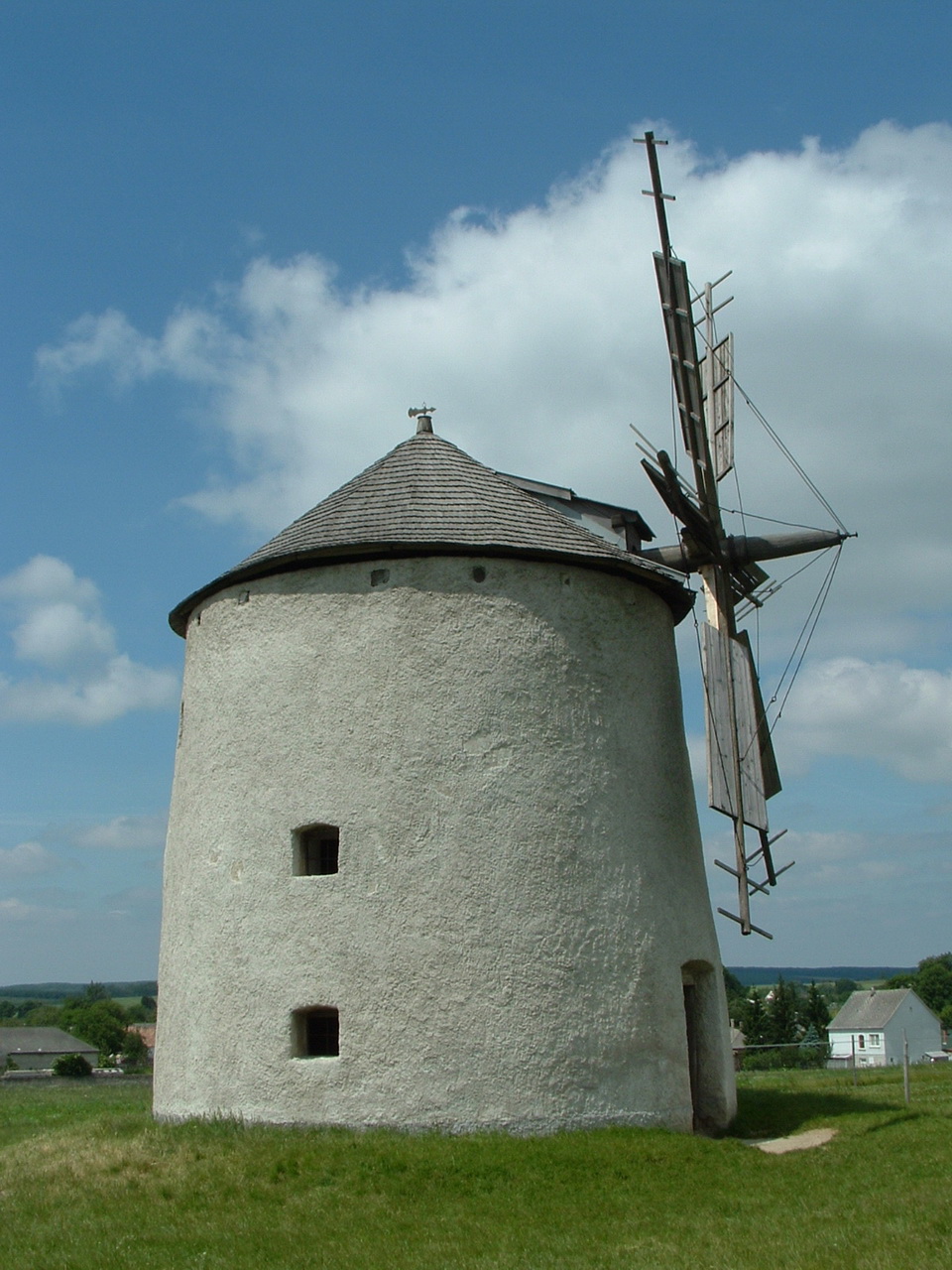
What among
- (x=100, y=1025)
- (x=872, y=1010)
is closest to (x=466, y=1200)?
(x=872, y=1010)

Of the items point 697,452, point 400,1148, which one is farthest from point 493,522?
point 400,1148

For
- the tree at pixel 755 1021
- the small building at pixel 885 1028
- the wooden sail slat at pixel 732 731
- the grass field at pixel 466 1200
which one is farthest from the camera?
the small building at pixel 885 1028

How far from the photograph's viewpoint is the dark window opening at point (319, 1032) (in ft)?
36.8

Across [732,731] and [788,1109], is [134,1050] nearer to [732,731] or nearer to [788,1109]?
[788,1109]

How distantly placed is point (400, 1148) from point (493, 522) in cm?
600

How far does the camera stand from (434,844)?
36.6 feet

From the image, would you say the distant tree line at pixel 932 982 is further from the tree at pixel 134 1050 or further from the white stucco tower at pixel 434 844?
the white stucco tower at pixel 434 844

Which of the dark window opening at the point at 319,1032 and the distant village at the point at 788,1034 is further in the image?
the distant village at the point at 788,1034

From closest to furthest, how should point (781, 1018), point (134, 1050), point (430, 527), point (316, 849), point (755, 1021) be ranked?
point (316, 849)
point (430, 527)
point (755, 1021)
point (781, 1018)
point (134, 1050)

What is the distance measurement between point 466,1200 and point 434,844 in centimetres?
315

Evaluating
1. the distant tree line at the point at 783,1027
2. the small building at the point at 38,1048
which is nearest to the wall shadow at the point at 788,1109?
the distant tree line at the point at 783,1027

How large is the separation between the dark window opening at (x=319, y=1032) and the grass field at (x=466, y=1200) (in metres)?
0.90

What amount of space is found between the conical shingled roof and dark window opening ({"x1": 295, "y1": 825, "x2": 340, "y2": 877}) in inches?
107

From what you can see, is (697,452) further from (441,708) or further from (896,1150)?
(896,1150)
